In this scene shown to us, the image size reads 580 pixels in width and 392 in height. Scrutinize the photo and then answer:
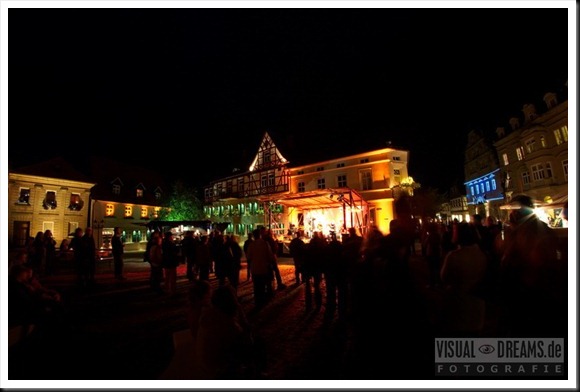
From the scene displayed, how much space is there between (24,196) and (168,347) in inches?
1068

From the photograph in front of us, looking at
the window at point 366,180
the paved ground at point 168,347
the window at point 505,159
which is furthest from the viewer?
the window at point 505,159

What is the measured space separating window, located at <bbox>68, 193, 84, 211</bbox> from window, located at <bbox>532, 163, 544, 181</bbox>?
40.5 metres

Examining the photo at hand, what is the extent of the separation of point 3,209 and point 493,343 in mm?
6978

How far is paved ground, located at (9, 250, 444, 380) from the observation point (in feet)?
8.80

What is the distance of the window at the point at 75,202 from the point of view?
26.4m

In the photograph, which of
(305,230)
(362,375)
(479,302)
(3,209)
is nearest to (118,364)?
(3,209)

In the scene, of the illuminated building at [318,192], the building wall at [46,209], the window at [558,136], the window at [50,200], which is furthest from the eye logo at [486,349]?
the window at [50,200]

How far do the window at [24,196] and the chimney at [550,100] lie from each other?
42.9m

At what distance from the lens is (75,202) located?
26.7 m

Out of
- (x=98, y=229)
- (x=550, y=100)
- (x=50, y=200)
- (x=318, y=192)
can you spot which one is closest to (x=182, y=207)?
(x=98, y=229)

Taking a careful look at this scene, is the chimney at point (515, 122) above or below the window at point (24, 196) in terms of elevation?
above

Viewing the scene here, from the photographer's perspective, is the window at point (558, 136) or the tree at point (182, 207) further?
the tree at point (182, 207)

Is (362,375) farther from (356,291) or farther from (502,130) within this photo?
(502,130)

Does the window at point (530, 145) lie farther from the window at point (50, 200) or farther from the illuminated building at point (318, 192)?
the window at point (50, 200)
